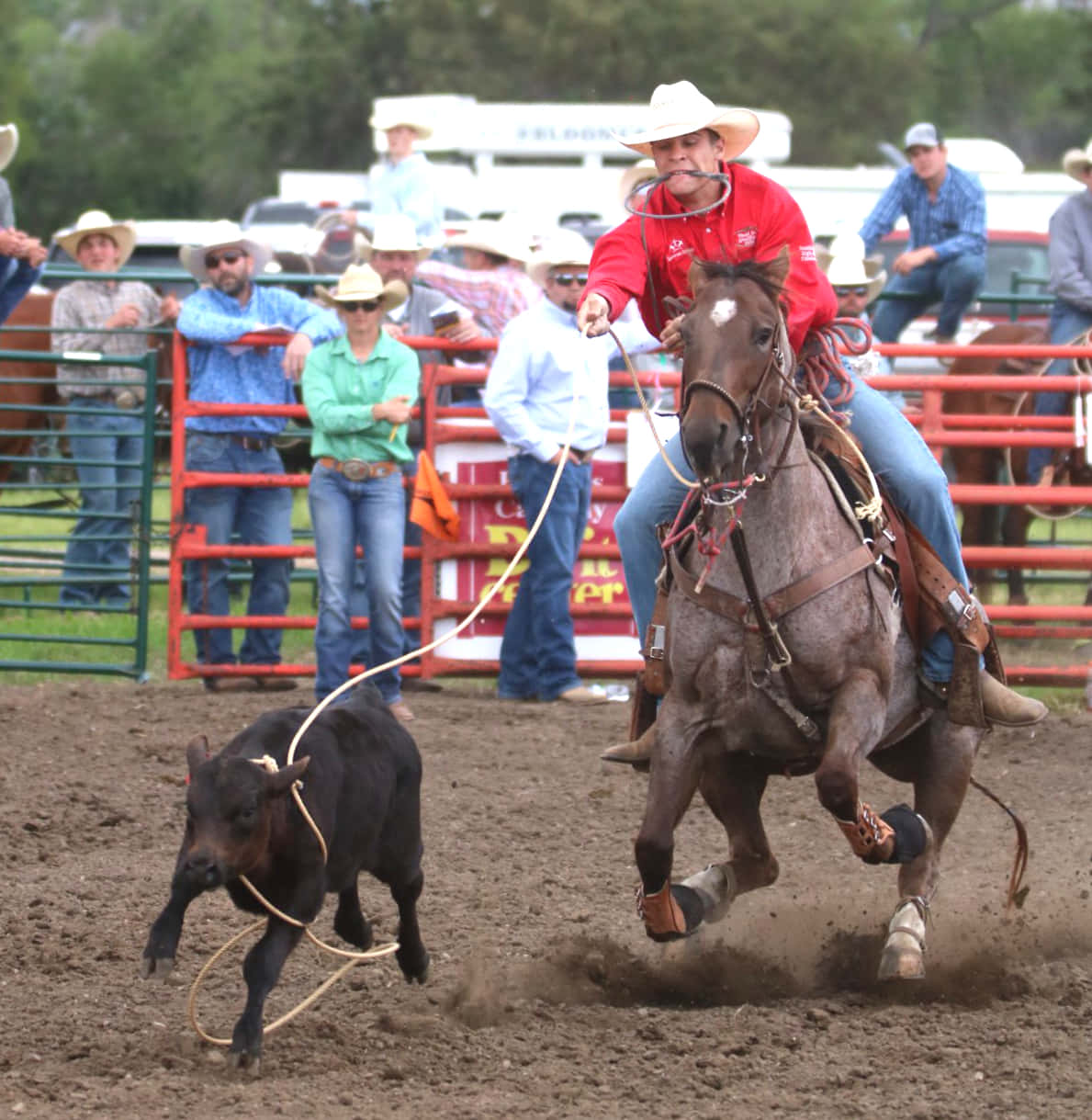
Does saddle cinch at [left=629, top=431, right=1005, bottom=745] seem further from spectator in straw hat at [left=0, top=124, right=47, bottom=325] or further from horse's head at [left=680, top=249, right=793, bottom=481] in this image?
spectator in straw hat at [left=0, top=124, right=47, bottom=325]

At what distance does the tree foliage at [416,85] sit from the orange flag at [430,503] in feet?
119

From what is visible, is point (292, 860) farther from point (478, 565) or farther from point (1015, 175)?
point (1015, 175)

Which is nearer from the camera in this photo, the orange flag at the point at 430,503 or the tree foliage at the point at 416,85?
the orange flag at the point at 430,503

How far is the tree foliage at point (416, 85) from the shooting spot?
4562 centimetres

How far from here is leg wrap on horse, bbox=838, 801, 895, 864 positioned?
535 centimetres

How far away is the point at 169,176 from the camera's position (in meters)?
49.3

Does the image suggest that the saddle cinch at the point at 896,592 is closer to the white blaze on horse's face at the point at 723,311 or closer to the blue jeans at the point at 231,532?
the white blaze on horse's face at the point at 723,311

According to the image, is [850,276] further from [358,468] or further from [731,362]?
[731,362]

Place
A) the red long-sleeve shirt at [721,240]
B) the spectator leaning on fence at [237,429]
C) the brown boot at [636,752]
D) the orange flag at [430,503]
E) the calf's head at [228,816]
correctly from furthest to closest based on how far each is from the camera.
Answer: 1. the spectator leaning on fence at [237,429]
2. the orange flag at [430,503]
3. the brown boot at [636,752]
4. the red long-sleeve shirt at [721,240]
5. the calf's head at [228,816]

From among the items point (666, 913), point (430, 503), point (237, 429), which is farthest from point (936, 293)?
point (666, 913)

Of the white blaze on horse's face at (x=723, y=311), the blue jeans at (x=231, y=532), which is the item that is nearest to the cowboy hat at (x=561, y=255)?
the blue jeans at (x=231, y=532)

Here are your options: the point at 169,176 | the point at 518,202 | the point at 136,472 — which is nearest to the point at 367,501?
the point at 136,472

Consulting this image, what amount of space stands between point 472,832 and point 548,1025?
7.53ft

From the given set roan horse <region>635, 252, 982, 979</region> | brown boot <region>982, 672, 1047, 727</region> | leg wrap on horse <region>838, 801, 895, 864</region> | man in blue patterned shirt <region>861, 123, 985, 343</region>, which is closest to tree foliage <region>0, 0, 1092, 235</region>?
man in blue patterned shirt <region>861, 123, 985, 343</region>
